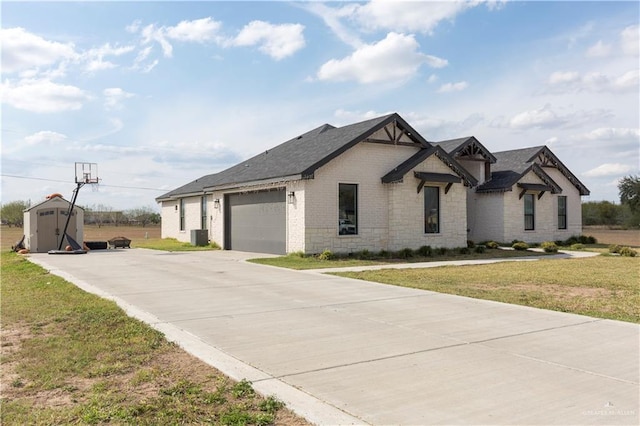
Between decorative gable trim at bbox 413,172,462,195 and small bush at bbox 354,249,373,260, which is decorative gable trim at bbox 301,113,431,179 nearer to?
decorative gable trim at bbox 413,172,462,195

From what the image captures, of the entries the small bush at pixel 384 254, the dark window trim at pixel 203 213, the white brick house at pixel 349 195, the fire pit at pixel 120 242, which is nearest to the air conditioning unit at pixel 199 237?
the white brick house at pixel 349 195

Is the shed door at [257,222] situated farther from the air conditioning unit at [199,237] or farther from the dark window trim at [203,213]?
the dark window trim at [203,213]

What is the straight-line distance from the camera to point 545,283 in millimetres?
12859

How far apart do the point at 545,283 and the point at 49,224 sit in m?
21.6

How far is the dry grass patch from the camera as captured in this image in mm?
9500

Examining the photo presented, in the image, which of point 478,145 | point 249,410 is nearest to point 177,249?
point 478,145

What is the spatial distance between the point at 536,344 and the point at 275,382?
351 centimetres

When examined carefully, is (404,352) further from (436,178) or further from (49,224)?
(49,224)

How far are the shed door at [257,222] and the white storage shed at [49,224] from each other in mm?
7145

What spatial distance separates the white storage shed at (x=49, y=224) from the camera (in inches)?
941

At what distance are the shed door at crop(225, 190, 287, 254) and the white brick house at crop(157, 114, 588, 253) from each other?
0.04 meters

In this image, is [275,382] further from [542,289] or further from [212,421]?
[542,289]

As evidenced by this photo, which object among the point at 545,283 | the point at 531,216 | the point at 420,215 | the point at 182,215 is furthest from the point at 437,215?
the point at 182,215

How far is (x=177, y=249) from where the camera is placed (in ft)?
85.7
